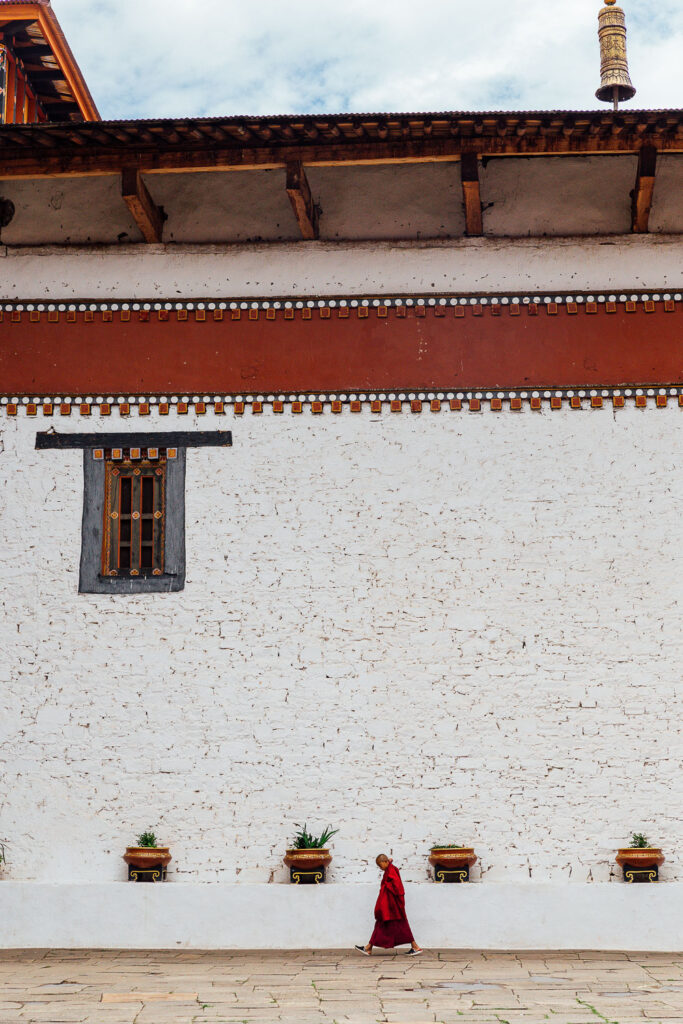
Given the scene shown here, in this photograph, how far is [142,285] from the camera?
7.12 metres

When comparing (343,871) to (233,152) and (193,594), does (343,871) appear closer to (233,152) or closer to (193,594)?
(193,594)

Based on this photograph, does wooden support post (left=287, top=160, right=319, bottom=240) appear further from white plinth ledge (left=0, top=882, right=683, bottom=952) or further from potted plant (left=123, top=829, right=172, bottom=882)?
white plinth ledge (left=0, top=882, right=683, bottom=952)

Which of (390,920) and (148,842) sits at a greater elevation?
(148,842)

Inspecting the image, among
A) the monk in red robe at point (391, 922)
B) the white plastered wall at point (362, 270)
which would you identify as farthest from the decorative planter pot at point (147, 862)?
the white plastered wall at point (362, 270)

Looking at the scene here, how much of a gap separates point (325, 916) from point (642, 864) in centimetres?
172

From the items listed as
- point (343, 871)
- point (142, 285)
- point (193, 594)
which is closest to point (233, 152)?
point (142, 285)

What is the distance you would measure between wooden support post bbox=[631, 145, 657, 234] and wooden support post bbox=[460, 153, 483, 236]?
3.07ft

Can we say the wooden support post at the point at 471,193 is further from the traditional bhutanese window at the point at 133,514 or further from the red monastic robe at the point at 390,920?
the red monastic robe at the point at 390,920

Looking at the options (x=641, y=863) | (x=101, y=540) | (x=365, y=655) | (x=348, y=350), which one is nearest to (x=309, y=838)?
(x=365, y=655)

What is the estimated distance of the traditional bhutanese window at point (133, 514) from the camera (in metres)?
6.79

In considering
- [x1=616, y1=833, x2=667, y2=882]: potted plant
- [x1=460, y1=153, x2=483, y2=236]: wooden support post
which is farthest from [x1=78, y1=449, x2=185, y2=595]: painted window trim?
[x1=616, y1=833, x2=667, y2=882]: potted plant

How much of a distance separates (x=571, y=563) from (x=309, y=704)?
1717 millimetres

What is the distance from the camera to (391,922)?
5887mm

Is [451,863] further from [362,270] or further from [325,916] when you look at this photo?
[362,270]
